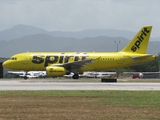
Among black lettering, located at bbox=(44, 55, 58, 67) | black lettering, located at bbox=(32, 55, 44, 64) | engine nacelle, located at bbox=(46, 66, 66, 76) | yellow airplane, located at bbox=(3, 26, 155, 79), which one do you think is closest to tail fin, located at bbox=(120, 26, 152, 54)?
yellow airplane, located at bbox=(3, 26, 155, 79)

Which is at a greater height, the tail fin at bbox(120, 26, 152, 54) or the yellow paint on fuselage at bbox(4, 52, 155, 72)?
the tail fin at bbox(120, 26, 152, 54)

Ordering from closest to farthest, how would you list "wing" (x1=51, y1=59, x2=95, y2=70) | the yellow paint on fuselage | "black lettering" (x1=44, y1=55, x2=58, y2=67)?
"wing" (x1=51, y1=59, x2=95, y2=70), "black lettering" (x1=44, y1=55, x2=58, y2=67), the yellow paint on fuselage

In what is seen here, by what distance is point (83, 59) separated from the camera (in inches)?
2525

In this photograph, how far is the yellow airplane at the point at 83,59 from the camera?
207 feet

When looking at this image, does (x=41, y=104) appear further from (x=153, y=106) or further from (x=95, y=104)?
(x=153, y=106)

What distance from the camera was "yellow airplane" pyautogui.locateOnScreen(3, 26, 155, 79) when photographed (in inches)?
2488

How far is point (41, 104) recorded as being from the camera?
83.4ft

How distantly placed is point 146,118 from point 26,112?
5.53m

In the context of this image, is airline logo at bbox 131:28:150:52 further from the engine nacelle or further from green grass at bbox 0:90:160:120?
green grass at bbox 0:90:160:120

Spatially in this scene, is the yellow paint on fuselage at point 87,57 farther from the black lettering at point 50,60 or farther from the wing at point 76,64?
the wing at point 76,64

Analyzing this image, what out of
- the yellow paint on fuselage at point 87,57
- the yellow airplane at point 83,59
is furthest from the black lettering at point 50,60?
the yellow paint on fuselage at point 87,57

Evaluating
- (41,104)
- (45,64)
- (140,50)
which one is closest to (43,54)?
(45,64)

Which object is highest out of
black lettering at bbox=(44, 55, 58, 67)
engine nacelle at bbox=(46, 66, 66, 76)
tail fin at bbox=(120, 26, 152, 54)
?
tail fin at bbox=(120, 26, 152, 54)

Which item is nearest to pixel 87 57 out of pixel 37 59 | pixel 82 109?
pixel 37 59
